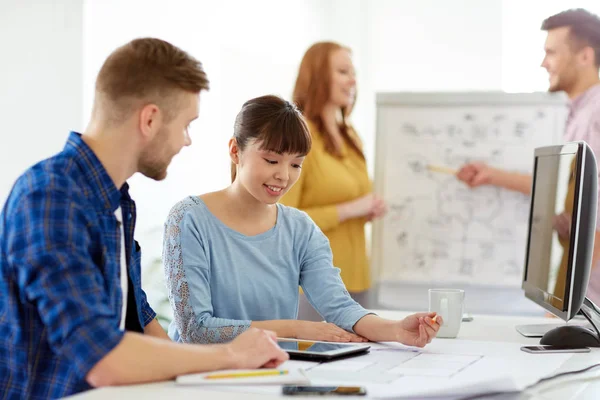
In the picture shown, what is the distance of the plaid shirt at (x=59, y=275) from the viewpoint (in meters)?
1.08

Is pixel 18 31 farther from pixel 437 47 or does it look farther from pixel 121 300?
pixel 437 47

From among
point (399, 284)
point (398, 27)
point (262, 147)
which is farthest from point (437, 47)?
point (262, 147)

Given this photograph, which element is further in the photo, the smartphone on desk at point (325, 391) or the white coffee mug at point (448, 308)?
the white coffee mug at point (448, 308)

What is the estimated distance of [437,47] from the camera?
14.3 feet

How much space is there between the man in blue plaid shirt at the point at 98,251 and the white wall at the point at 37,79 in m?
1.57

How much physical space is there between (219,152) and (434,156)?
4.40 feet

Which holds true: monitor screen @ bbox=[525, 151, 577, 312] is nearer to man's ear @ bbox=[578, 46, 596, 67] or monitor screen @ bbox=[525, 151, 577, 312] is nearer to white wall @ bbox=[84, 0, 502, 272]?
man's ear @ bbox=[578, 46, 596, 67]

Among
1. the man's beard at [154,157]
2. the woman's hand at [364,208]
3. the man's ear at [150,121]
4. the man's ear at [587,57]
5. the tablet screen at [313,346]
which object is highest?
the man's ear at [587,57]

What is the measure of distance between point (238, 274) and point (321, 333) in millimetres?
244

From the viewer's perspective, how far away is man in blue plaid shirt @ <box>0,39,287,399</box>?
1094 millimetres

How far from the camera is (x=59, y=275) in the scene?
1092mm

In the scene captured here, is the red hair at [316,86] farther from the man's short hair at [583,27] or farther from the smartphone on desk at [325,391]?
the smartphone on desk at [325,391]

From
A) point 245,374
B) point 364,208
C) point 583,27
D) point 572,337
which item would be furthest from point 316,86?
point 245,374

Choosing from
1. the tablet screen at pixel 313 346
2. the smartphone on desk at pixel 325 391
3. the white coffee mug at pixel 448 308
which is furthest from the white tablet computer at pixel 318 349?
the white coffee mug at pixel 448 308
